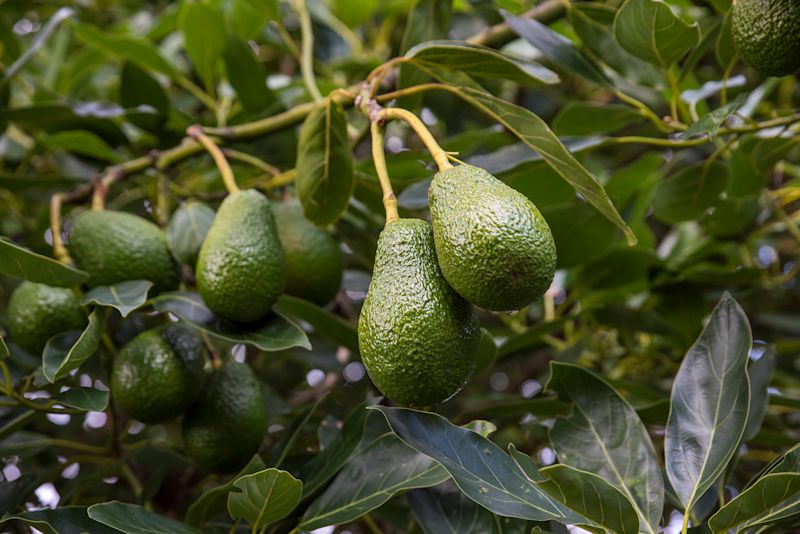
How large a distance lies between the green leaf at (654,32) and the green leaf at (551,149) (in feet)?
0.82

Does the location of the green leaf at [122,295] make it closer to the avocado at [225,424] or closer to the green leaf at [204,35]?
the avocado at [225,424]

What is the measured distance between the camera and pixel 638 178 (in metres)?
1.64

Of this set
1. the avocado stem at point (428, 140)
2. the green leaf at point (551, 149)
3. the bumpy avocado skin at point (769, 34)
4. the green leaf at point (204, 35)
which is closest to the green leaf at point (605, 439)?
the green leaf at point (551, 149)

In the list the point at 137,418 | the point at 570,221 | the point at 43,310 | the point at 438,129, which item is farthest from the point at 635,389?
the point at 438,129

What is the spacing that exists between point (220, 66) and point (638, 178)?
→ 1.00m

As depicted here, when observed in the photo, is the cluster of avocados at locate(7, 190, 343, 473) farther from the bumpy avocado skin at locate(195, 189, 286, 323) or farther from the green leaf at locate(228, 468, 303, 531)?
the green leaf at locate(228, 468, 303, 531)

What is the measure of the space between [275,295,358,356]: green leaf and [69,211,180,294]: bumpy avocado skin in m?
0.19

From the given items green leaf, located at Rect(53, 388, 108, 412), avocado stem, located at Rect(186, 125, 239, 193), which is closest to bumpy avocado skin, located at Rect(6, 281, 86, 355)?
green leaf, located at Rect(53, 388, 108, 412)

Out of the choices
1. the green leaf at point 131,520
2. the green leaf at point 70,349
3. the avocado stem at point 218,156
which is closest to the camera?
the green leaf at point 131,520

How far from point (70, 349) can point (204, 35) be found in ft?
2.69

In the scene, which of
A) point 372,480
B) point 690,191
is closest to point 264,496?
point 372,480

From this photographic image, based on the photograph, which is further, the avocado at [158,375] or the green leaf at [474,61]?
the avocado at [158,375]

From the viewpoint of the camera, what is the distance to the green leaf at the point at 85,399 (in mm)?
1054

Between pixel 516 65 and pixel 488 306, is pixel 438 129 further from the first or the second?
pixel 488 306
